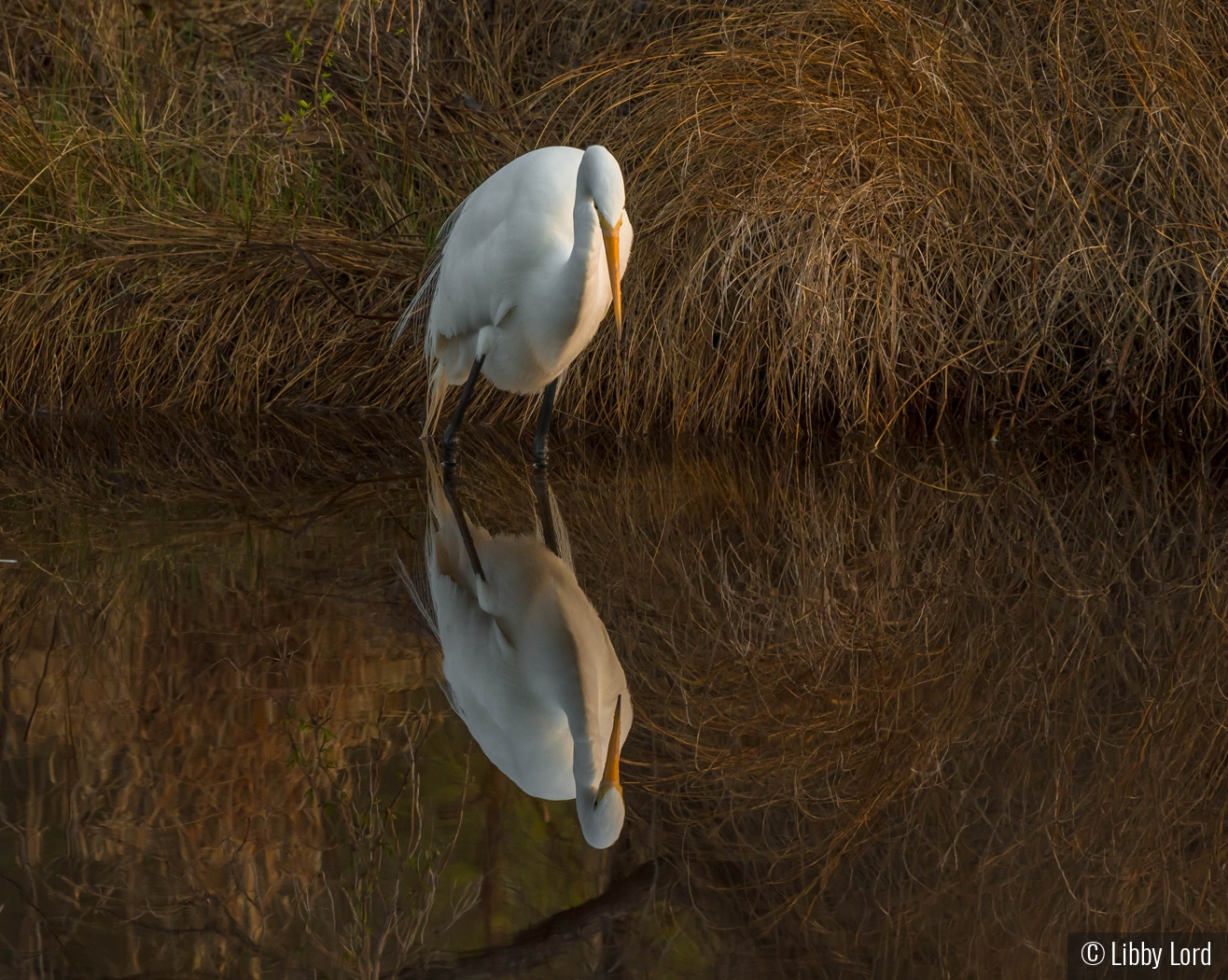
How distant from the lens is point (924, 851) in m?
1.69

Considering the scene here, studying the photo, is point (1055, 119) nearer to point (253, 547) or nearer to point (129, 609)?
point (253, 547)

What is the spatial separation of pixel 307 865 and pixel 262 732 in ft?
1.54

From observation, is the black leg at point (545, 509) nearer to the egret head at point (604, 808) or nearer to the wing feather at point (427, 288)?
the wing feather at point (427, 288)

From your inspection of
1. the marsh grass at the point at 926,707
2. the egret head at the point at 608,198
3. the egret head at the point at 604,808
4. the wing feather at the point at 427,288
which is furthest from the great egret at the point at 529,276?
the egret head at the point at 604,808

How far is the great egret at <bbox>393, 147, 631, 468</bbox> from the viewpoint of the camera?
3.91m

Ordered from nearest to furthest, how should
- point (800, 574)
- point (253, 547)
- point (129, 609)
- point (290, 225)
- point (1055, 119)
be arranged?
point (129, 609)
point (800, 574)
point (253, 547)
point (1055, 119)
point (290, 225)

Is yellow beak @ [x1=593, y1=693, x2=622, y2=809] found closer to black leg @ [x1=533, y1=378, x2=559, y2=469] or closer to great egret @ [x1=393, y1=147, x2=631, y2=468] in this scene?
great egret @ [x1=393, y1=147, x2=631, y2=468]

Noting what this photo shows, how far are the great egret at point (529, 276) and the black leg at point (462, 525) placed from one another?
347 millimetres

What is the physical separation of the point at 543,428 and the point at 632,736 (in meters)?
2.40

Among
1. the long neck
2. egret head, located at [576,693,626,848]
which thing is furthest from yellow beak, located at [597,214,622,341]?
egret head, located at [576,693,626,848]

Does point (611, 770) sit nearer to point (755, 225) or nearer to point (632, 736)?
point (632, 736)

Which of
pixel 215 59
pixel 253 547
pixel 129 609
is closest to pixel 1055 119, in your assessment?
pixel 253 547

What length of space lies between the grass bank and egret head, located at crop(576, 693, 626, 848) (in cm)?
255

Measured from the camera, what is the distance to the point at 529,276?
13.4 ft
